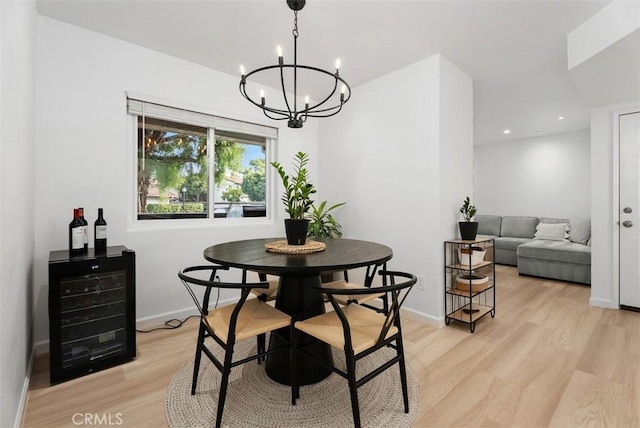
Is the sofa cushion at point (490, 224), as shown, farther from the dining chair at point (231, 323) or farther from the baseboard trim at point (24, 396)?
the baseboard trim at point (24, 396)

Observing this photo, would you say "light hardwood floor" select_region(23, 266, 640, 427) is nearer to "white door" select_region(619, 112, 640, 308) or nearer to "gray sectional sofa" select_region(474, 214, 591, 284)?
"white door" select_region(619, 112, 640, 308)

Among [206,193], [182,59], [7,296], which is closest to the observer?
[7,296]

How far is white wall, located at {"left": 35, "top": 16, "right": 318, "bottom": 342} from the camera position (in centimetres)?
220

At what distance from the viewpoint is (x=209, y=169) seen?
3172 millimetres

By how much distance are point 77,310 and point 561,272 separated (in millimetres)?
5577

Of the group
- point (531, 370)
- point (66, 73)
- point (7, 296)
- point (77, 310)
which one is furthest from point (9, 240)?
point (531, 370)

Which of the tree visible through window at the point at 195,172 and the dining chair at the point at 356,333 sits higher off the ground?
the tree visible through window at the point at 195,172

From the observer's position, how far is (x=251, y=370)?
1.96 m

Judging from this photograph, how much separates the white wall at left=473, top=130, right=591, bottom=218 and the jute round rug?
5.52 meters

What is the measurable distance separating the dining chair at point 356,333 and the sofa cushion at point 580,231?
15.5 feet

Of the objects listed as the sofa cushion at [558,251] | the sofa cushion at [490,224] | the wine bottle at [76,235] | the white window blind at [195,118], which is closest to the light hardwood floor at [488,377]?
the wine bottle at [76,235]

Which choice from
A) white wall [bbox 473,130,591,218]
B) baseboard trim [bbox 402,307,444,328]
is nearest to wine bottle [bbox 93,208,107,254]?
baseboard trim [bbox 402,307,444,328]

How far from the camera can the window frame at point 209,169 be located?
2684 millimetres

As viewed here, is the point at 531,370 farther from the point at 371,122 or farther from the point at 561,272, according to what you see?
the point at 561,272
